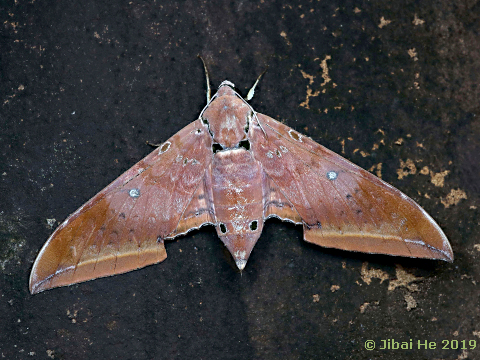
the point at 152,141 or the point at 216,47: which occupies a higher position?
the point at 216,47

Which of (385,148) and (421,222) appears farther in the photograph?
(385,148)

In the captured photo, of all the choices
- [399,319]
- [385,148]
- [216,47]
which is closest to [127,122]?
[216,47]

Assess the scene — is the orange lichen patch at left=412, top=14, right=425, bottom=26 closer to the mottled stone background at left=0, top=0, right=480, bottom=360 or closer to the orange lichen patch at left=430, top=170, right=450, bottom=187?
the mottled stone background at left=0, top=0, right=480, bottom=360

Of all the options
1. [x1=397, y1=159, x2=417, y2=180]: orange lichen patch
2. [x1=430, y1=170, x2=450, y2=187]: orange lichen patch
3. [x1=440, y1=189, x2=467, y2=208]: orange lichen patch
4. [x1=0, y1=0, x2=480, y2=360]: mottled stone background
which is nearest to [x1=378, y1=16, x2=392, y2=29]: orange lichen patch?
[x1=0, y1=0, x2=480, y2=360]: mottled stone background

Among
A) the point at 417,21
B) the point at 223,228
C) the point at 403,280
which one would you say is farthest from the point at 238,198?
the point at 417,21

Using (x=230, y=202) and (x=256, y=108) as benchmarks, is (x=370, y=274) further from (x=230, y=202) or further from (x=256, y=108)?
(x=256, y=108)

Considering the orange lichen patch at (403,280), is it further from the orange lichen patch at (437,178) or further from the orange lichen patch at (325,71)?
the orange lichen patch at (325,71)

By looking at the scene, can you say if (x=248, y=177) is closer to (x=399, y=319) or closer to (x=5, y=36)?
(x=399, y=319)

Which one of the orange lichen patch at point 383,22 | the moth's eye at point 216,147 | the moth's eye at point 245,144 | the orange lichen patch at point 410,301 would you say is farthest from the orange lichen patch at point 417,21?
the orange lichen patch at point 410,301
